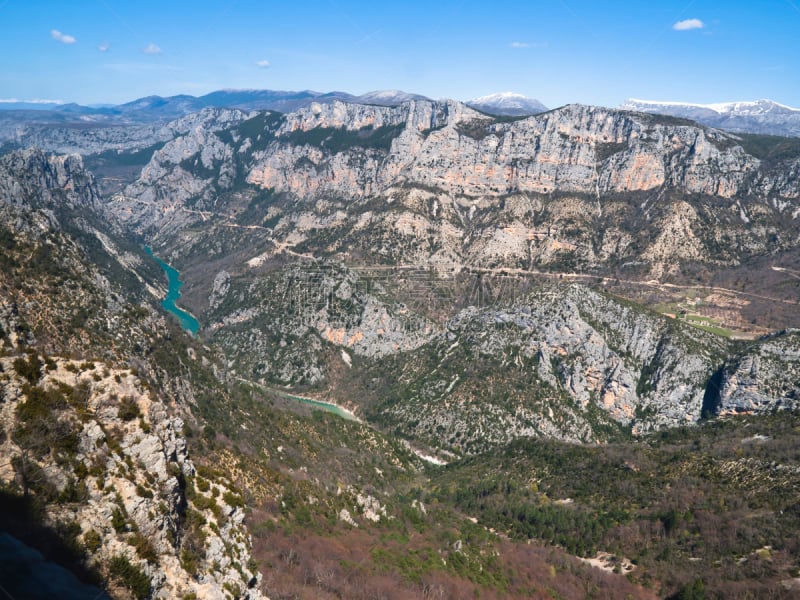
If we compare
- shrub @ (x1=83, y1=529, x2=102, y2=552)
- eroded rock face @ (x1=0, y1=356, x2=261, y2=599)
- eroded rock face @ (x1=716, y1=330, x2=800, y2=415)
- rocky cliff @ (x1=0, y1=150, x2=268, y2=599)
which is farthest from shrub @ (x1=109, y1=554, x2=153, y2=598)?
eroded rock face @ (x1=716, y1=330, x2=800, y2=415)

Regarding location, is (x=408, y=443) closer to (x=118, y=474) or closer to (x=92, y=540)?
(x=118, y=474)

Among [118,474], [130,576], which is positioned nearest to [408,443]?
[118,474]

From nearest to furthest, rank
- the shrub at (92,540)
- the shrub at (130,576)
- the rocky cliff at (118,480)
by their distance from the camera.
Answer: the shrub at (92,540) < the shrub at (130,576) < the rocky cliff at (118,480)

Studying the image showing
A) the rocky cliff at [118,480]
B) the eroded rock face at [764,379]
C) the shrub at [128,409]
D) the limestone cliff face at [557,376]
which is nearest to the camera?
the rocky cliff at [118,480]

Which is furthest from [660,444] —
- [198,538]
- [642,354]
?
[198,538]

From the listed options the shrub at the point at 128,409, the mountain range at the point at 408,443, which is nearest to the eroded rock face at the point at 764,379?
the mountain range at the point at 408,443

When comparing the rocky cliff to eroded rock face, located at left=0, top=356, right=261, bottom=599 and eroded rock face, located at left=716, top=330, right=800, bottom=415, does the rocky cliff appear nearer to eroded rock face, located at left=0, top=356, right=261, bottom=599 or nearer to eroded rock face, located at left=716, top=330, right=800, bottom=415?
eroded rock face, located at left=0, top=356, right=261, bottom=599

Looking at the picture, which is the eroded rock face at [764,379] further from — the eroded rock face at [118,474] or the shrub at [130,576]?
the shrub at [130,576]

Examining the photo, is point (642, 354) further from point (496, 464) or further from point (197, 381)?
point (197, 381)
